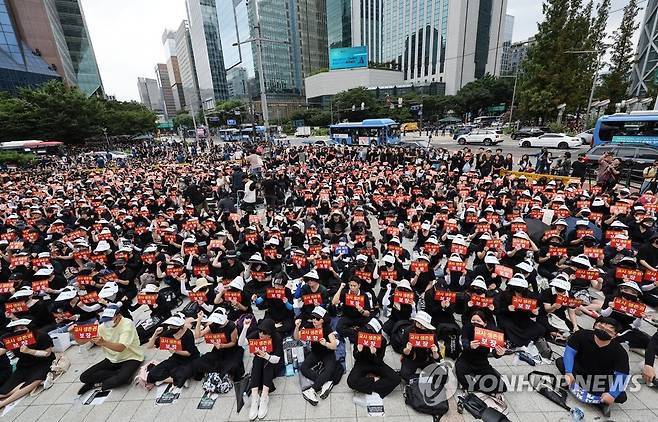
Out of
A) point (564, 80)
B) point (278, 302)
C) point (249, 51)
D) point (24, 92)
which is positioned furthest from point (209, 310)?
point (249, 51)

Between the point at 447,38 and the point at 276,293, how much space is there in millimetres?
95473

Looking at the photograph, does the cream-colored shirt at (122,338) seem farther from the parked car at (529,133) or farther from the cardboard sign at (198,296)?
the parked car at (529,133)

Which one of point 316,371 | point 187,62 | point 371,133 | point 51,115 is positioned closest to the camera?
point 316,371

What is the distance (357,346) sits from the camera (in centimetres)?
456

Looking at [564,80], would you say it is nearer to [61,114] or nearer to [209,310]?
[209,310]

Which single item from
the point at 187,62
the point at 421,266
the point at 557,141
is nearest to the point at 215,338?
the point at 421,266

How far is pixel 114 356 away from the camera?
16.9 feet

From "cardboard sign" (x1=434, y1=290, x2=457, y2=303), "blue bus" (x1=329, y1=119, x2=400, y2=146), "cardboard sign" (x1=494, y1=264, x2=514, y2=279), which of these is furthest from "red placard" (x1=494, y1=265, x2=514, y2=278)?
"blue bus" (x1=329, y1=119, x2=400, y2=146)

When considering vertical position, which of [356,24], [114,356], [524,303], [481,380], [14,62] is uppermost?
[356,24]

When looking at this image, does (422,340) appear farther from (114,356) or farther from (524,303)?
(114,356)

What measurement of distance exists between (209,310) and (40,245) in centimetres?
787

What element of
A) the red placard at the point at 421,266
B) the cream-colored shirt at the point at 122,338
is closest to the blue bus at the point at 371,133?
the red placard at the point at 421,266

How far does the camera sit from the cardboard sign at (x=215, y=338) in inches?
190

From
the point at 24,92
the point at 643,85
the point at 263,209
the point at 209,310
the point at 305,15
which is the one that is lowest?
the point at 263,209
